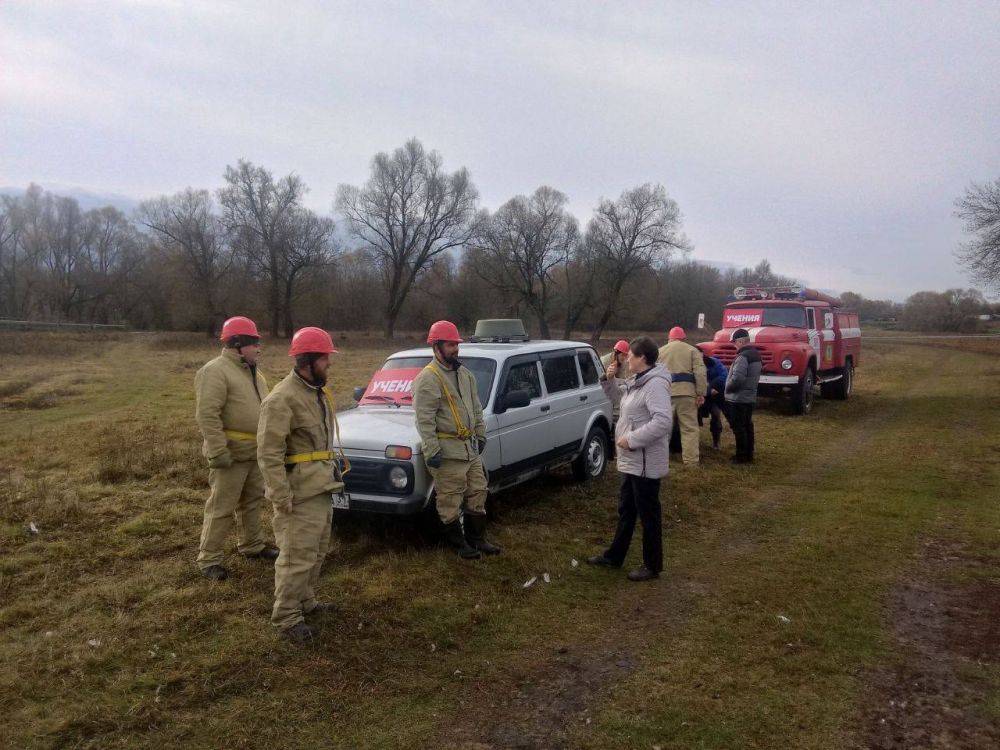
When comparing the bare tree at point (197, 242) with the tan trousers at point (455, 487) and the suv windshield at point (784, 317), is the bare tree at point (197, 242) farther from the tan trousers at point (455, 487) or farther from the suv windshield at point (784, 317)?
the tan trousers at point (455, 487)

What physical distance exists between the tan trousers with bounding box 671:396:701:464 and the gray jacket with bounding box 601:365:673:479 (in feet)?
14.6

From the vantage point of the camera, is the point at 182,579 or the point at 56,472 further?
the point at 56,472

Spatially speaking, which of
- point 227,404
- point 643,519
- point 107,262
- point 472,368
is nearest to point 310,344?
point 227,404

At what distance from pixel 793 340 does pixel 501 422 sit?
10539mm

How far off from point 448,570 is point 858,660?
3053mm

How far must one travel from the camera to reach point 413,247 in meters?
53.5

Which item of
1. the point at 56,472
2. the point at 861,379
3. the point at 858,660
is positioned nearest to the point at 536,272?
the point at 861,379

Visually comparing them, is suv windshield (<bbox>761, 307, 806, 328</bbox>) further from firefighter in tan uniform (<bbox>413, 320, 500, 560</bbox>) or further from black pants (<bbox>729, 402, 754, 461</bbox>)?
firefighter in tan uniform (<bbox>413, 320, 500, 560</bbox>)

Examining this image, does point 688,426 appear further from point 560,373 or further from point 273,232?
point 273,232

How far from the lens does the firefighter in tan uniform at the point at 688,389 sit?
31.3 ft

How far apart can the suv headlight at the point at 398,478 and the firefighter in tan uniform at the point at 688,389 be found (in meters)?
5.28

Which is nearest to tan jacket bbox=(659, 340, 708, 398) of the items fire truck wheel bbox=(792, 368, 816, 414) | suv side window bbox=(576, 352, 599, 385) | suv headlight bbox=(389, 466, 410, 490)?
suv side window bbox=(576, 352, 599, 385)

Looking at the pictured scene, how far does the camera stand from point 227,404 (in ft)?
16.8

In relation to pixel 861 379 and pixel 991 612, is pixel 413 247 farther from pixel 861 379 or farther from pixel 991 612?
pixel 991 612
